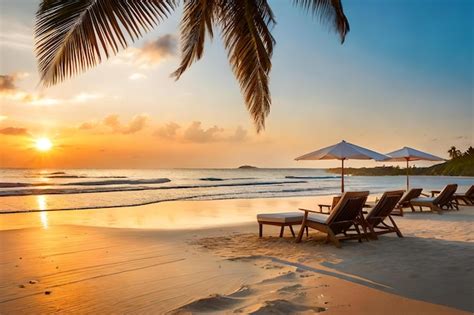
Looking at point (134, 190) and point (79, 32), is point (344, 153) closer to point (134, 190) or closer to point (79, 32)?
point (79, 32)

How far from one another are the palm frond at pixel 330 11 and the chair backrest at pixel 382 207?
2997 mm

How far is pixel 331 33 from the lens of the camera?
24.1 ft

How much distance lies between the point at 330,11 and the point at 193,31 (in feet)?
8.04

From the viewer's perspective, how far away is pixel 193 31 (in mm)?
7781

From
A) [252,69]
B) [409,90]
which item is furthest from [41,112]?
[409,90]

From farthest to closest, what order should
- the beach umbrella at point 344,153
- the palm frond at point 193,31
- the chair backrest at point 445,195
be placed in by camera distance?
1. the chair backrest at point 445,195
2. the beach umbrella at point 344,153
3. the palm frond at point 193,31

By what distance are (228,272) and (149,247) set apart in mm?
2370

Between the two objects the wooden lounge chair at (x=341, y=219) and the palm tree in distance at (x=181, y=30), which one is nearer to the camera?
the palm tree in distance at (x=181, y=30)

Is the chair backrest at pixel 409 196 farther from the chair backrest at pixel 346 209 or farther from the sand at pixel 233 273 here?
the chair backrest at pixel 346 209

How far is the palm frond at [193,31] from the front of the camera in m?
7.59

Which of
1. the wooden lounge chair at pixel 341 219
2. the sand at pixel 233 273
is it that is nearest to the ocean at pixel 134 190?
the sand at pixel 233 273

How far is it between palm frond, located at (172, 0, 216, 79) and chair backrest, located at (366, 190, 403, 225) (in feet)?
14.3

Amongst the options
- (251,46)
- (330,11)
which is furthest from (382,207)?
(251,46)

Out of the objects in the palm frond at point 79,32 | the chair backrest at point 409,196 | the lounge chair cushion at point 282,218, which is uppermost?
the palm frond at point 79,32
